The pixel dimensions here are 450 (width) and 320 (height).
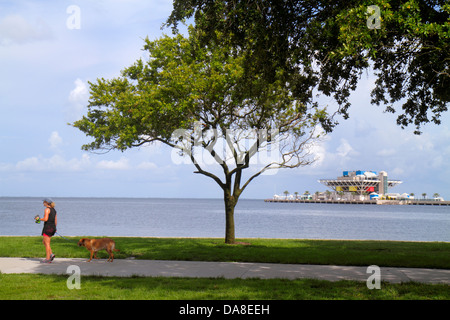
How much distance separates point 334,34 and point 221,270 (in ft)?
22.0

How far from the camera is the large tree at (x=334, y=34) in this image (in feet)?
28.5

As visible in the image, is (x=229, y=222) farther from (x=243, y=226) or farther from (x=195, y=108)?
(x=243, y=226)

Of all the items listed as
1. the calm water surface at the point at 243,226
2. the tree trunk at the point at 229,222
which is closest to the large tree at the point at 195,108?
the tree trunk at the point at 229,222

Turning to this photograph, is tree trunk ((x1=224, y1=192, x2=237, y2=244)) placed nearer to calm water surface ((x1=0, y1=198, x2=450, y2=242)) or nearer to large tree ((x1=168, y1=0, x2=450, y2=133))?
large tree ((x1=168, y1=0, x2=450, y2=133))

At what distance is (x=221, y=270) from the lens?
1179 cm

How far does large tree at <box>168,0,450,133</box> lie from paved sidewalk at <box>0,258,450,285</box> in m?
5.22

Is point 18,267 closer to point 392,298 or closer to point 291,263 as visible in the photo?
point 291,263

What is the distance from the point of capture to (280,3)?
10.7m

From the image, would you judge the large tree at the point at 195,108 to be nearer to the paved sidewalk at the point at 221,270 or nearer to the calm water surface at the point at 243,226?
the paved sidewalk at the point at 221,270

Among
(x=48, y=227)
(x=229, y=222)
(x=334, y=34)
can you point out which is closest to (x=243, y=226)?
(x=229, y=222)

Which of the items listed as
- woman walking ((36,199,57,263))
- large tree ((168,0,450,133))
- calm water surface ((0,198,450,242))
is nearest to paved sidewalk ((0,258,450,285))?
woman walking ((36,199,57,263))

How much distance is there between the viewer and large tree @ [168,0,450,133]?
870cm

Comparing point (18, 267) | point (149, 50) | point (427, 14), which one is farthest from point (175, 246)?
point (427, 14)
